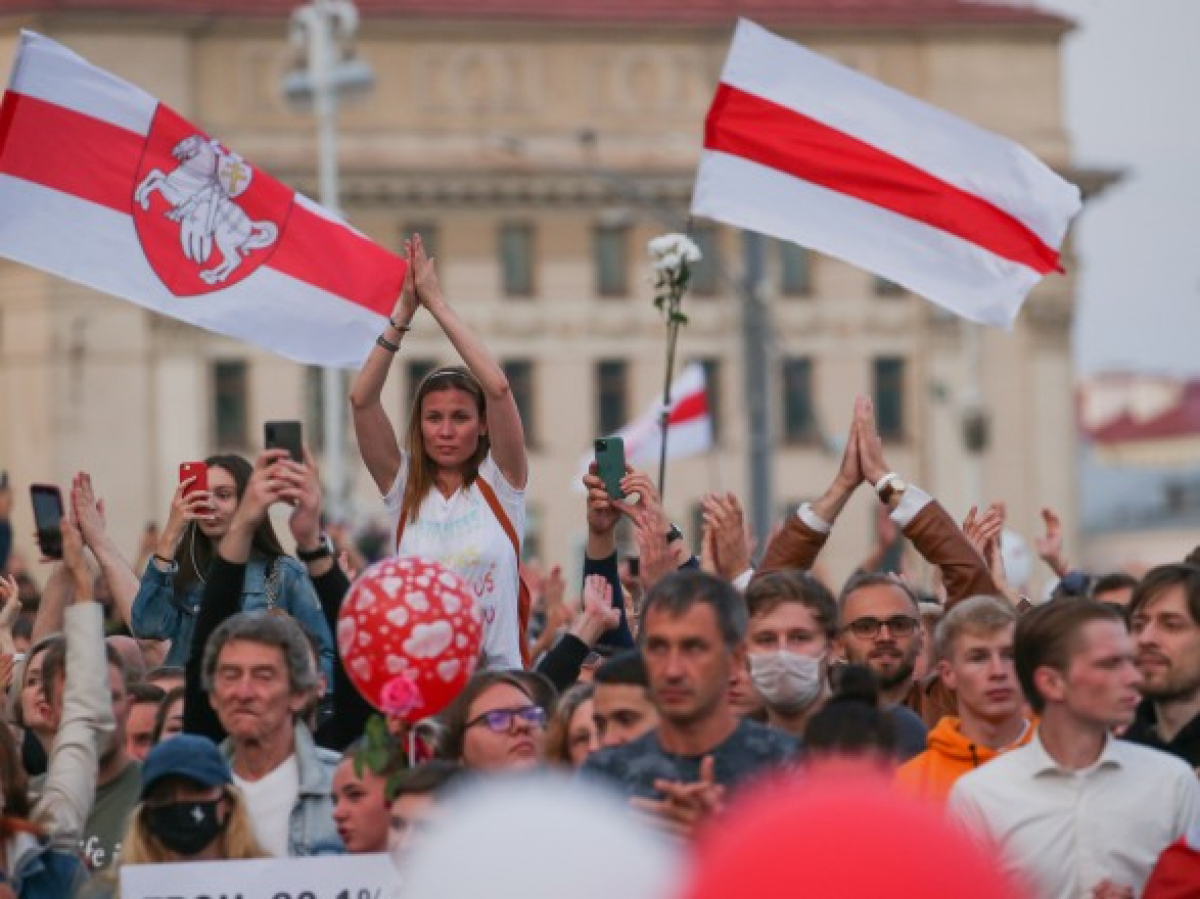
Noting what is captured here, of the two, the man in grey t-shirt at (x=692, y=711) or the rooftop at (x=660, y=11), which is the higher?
the rooftop at (x=660, y=11)

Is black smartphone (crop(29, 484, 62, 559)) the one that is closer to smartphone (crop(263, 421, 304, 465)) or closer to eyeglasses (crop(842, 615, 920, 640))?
smartphone (crop(263, 421, 304, 465))

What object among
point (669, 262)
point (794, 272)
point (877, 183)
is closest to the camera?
point (877, 183)

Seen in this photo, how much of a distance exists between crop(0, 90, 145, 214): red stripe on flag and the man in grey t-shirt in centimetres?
536

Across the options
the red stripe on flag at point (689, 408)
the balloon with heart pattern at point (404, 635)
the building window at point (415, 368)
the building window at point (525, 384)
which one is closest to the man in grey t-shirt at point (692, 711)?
the balloon with heart pattern at point (404, 635)

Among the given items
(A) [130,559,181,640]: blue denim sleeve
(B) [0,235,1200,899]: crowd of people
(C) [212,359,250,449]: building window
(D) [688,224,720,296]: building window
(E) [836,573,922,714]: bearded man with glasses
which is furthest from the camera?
(C) [212,359,250,449]: building window

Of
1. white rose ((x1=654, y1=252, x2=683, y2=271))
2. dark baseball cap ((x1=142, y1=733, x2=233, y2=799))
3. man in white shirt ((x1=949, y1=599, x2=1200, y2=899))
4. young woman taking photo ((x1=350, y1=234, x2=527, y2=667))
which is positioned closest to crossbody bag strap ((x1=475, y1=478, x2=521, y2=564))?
young woman taking photo ((x1=350, y1=234, x2=527, y2=667))

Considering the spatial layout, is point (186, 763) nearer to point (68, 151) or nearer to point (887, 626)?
point (887, 626)

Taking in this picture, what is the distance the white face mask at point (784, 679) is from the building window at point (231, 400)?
218ft

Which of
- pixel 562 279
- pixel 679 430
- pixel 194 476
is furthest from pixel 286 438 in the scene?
pixel 562 279

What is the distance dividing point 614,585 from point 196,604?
1293 mm

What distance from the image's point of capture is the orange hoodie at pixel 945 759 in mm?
7969

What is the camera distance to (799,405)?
7806 centimetres

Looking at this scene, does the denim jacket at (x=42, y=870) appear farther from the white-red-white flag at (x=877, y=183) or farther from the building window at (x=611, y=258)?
the building window at (x=611, y=258)

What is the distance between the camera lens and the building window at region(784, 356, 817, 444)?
77500 millimetres
